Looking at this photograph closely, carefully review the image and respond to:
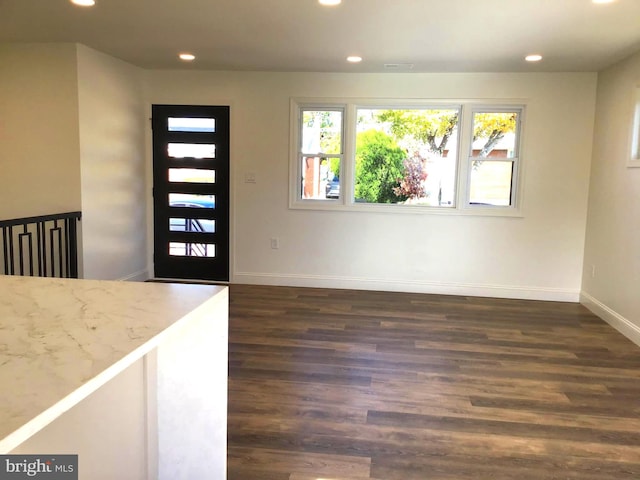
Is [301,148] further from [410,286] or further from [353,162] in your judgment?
[410,286]

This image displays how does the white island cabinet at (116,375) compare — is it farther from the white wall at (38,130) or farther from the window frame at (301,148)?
the window frame at (301,148)

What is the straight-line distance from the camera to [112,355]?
1114mm

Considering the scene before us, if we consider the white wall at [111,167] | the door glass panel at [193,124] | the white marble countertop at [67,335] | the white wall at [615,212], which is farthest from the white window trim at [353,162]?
the white marble countertop at [67,335]

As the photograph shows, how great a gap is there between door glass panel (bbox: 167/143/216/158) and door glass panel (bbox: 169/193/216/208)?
0.48 meters

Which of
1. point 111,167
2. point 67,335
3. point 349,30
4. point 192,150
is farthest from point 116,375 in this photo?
point 192,150

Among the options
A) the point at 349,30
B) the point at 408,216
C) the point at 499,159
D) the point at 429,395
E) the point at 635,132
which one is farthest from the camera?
the point at 408,216

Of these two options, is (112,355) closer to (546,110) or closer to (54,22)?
(54,22)

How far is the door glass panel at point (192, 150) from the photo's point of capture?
5.93m

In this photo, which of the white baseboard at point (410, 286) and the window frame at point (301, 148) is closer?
the white baseboard at point (410, 286)

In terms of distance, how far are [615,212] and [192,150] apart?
180 inches

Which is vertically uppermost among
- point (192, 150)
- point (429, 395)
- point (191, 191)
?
point (192, 150)

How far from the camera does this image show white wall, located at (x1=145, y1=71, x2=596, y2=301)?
543 centimetres

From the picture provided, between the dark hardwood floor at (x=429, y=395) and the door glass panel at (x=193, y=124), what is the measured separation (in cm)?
224

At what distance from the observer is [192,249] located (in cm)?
611
